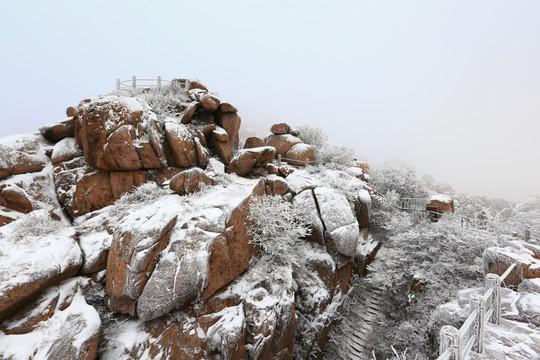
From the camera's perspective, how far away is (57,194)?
10656 mm

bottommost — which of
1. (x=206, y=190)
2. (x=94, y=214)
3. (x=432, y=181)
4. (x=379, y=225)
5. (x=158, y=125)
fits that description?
(x=432, y=181)

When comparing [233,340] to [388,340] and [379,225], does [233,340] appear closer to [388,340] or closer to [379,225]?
[388,340]

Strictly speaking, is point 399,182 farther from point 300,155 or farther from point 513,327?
point 513,327

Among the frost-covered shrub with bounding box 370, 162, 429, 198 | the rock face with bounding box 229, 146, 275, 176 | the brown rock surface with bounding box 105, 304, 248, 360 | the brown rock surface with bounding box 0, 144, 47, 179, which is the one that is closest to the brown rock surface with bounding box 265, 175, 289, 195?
the rock face with bounding box 229, 146, 275, 176

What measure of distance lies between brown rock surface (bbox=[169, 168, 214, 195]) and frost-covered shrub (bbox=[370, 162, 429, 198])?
13802 mm

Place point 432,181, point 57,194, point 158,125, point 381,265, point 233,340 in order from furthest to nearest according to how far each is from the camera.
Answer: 1. point 432,181
2. point 381,265
3. point 158,125
4. point 57,194
5. point 233,340

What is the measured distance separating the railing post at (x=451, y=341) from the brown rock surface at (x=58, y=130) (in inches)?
651

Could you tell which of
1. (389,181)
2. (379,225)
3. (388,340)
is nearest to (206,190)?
(388,340)

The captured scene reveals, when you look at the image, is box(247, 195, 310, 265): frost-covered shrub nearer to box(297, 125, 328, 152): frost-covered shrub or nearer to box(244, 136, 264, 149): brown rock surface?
box(244, 136, 264, 149): brown rock surface

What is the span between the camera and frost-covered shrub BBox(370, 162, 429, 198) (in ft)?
55.8

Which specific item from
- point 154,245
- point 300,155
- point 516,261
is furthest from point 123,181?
point 516,261

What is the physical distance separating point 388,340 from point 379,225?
21.2 feet

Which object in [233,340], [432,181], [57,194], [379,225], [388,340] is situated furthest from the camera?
[432,181]

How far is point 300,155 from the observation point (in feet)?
52.4
